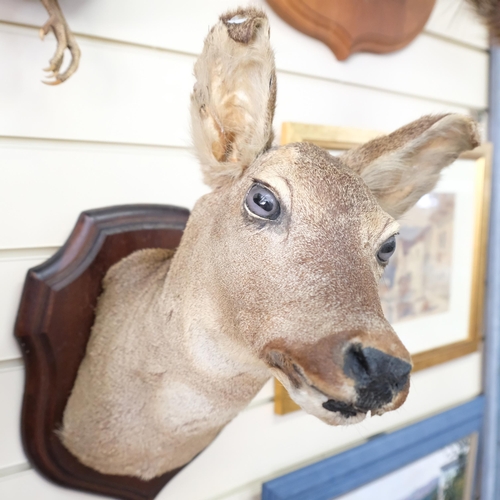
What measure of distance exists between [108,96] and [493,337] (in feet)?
4.12

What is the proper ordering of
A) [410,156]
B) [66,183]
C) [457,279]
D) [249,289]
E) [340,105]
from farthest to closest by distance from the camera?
[457,279] → [340,105] → [66,183] → [410,156] → [249,289]

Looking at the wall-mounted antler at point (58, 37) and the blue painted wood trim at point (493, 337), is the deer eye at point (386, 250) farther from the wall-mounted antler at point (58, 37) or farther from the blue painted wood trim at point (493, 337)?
the blue painted wood trim at point (493, 337)

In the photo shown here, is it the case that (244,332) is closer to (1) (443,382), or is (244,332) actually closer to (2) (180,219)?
(2) (180,219)

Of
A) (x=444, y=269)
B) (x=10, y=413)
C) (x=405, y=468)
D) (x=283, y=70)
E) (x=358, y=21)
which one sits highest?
(x=358, y=21)

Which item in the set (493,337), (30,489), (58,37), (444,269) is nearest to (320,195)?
(58,37)

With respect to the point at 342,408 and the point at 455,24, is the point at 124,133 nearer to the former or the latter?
the point at 342,408

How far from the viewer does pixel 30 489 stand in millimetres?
712

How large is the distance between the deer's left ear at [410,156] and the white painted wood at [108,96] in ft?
0.89

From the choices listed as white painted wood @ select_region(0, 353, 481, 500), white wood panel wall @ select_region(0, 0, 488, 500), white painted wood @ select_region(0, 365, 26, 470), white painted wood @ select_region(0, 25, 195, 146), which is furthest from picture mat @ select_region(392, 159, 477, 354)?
white painted wood @ select_region(0, 365, 26, 470)

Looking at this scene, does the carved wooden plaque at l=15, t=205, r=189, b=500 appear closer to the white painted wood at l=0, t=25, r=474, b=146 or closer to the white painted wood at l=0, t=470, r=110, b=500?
the white painted wood at l=0, t=470, r=110, b=500

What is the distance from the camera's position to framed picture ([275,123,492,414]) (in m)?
1.17

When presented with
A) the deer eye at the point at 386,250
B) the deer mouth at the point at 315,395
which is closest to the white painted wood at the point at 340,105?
the deer eye at the point at 386,250

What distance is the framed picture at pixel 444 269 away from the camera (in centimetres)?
117

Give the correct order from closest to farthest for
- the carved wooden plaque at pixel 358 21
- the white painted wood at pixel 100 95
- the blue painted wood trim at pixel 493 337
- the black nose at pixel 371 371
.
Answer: the black nose at pixel 371 371 → the white painted wood at pixel 100 95 → the carved wooden plaque at pixel 358 21 → the blue painted wood trim at pixel 493 337
